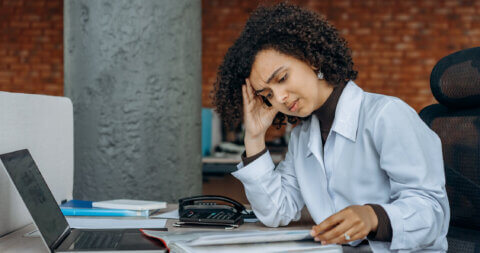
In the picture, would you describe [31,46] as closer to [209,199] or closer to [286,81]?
[209,199]

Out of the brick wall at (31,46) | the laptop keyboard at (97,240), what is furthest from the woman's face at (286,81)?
the brick wall at (31,46)

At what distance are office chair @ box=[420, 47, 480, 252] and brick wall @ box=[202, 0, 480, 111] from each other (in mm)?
3840

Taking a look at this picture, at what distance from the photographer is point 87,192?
6.61 ft

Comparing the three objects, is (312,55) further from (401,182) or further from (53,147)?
(53,147)

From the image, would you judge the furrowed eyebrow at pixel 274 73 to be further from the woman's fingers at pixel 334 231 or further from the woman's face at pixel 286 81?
the woman's fingers at pixel 334 231

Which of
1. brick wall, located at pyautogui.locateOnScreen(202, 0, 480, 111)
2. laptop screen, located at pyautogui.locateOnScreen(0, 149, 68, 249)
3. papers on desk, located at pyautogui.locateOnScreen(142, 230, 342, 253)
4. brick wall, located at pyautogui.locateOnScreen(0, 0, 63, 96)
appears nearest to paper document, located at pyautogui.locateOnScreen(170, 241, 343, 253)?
papers on desk, located at pyautogui.locateOnScreen(142, 230, 342, 253)

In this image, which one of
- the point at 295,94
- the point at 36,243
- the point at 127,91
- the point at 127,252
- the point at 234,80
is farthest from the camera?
the point at 127,91

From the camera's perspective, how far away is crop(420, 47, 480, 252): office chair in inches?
55.3

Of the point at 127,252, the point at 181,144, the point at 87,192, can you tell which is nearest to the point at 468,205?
the point at 127,252

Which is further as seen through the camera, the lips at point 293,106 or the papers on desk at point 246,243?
the lips at point 293,106

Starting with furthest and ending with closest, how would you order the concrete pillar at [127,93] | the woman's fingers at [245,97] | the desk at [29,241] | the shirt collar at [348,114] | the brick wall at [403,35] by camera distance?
the brick wall at [403,35] → the concrete pillar at [127,93] → the woman's fingers at [245,97] → the shirt collar at [348,114] → the desk at [29,241]

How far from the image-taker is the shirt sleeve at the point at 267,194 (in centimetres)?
139

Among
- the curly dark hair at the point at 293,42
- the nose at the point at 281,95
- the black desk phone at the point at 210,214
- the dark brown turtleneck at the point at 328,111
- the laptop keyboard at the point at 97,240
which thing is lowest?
the black desk phone at the point at 210,214

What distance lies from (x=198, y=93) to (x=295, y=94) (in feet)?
2.90
